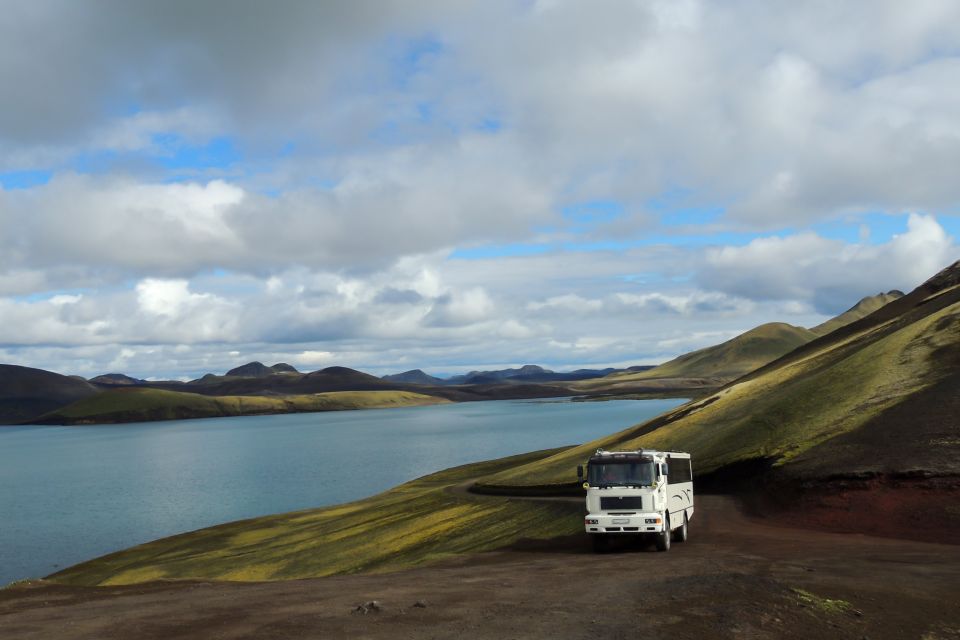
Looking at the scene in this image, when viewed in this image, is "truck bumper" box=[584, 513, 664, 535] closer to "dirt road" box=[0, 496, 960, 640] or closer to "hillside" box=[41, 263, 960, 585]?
"dirt road" box=[0, 496, 960, 640]

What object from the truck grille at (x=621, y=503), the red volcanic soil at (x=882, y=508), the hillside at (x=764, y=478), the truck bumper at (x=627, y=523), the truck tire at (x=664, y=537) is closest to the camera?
the truck bumper at (x=627, y=523)

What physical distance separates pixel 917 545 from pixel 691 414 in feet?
130

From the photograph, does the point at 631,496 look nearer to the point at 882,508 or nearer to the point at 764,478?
the point at 882,508

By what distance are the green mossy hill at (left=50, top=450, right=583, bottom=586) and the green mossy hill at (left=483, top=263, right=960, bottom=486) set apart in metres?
9.42

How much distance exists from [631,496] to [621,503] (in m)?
0.67

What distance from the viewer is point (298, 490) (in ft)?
370

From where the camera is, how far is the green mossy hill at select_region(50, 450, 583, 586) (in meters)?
51.7

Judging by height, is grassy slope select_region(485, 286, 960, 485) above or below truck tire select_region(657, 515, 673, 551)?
above

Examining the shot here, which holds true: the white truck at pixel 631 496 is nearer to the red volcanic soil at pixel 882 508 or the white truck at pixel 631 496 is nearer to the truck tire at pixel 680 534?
the truck tire at pixel 680 534

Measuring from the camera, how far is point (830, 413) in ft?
188

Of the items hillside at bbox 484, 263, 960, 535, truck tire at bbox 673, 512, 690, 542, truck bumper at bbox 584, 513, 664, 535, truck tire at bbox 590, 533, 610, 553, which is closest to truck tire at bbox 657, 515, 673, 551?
truck bumper at bbox 584, 513, 664, 535

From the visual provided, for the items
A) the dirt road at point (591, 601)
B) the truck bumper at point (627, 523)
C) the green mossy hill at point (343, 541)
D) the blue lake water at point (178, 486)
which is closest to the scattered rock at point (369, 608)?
the dirt road at point (591, 601)

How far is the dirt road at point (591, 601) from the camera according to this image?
21.6 metres

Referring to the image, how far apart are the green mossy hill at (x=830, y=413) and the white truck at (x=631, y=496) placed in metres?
16.7
